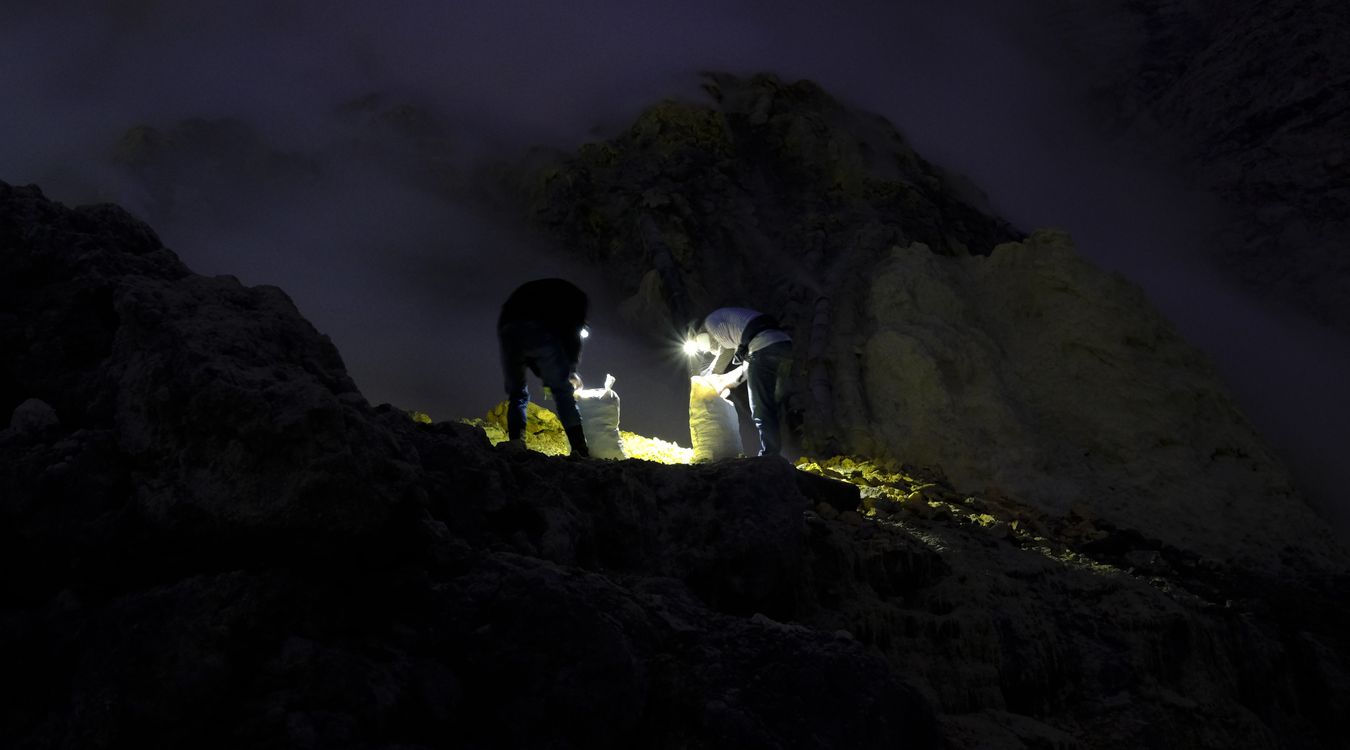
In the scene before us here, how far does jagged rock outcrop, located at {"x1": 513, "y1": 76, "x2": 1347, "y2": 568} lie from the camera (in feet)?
20.1

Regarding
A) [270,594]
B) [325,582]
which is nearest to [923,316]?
[325,582]

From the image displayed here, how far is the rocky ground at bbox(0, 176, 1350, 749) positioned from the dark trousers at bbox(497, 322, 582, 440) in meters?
1.67

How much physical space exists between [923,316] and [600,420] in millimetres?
3476

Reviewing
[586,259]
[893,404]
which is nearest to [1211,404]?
[893,404]

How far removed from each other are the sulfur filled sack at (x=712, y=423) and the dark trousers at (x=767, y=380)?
1.25 ft

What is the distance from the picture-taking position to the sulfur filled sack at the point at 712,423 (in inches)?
239

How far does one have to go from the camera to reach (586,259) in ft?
31.0

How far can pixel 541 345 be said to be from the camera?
4.75 meters

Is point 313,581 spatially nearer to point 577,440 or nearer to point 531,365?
point 577,440

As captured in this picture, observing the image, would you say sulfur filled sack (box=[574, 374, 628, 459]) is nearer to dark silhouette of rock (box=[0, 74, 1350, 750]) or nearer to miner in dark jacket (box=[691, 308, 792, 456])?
miner in dark jacket (box=[691, 308, 792, 456])

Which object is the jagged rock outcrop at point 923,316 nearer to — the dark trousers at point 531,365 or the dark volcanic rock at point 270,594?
the dark trousers at point 531,365

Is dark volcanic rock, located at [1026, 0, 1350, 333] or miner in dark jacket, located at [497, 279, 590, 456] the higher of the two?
dark volcanic rock, located at [1026, 0, 1350, 333]

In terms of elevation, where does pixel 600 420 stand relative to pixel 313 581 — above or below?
above

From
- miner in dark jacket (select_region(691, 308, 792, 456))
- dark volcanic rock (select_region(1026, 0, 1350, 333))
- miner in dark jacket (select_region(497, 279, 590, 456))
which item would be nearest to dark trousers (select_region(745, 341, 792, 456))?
miner in dark jacket (select_region(691, 308, 792, 456))
